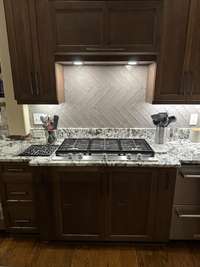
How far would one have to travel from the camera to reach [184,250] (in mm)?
1808

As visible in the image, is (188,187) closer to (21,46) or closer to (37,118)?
(37,118)

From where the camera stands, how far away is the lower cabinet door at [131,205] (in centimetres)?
160

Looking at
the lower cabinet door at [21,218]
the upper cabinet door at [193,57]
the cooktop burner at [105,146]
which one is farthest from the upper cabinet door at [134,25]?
the lower cabinet door at [21,218]

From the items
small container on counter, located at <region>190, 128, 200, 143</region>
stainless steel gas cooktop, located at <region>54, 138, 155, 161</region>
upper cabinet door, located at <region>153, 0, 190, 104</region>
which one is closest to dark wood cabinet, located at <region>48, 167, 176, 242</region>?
stainless steel gas cooktop, located at <region>54, 138, 155, 161</region>

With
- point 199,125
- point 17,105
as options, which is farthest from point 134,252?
point 17,105

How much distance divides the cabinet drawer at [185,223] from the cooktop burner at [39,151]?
1283mm

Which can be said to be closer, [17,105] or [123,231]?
[123,231]

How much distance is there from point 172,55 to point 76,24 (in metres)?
0.88

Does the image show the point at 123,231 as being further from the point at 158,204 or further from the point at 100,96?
the point at 100,96

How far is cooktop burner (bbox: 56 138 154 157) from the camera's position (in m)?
1.68

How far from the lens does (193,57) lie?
63.9 inches

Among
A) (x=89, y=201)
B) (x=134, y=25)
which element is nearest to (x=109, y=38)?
(x=134, y=25)

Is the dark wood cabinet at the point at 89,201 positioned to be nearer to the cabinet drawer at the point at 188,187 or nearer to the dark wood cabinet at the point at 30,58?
the cabinet drawer at the point at 188,187

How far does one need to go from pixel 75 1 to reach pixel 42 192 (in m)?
1.66
